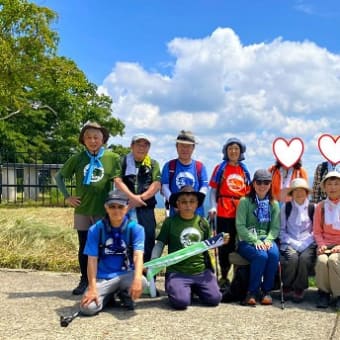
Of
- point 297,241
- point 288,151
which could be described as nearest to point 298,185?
point 297,241

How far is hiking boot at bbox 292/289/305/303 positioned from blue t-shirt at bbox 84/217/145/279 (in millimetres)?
1743

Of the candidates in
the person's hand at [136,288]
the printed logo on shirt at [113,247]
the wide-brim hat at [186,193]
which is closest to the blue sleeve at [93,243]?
the printed logo on shirt at [113,247]

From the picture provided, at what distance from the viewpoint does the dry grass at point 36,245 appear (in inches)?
273

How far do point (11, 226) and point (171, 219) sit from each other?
3.65 m

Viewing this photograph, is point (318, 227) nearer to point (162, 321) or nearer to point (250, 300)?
point (250, 300)

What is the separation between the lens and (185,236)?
17.6ft

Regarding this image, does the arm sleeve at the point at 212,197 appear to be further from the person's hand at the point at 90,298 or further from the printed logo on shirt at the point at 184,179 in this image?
the person's hand at the point at 90,298

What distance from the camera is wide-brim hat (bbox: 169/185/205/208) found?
5.29 m

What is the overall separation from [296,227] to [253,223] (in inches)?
19.7

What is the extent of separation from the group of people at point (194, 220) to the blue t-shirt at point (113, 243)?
→ 1cm

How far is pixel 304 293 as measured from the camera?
225 inches

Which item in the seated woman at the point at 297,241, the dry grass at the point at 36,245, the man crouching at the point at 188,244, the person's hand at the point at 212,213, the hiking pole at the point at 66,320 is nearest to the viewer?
the hiking pole at the point at 66,320

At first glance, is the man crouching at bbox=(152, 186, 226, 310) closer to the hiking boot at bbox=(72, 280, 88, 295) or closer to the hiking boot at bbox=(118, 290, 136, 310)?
the hiking boot at bbox=(118, 290, 136, 310)

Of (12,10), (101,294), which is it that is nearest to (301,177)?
(101,294)
